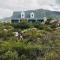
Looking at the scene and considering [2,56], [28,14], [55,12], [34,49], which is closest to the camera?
[2,56]

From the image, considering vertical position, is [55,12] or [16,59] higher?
[55,12]

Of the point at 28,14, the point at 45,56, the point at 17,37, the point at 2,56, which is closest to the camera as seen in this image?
the point at 2,56

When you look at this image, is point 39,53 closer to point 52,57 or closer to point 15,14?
point 52,57

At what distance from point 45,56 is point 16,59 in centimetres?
158

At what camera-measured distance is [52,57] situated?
1243 centimetres

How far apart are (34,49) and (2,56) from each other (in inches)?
89.4

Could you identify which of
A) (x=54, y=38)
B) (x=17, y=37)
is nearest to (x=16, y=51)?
(x=54, y=38)

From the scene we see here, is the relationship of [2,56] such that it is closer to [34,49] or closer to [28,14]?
[34,49]

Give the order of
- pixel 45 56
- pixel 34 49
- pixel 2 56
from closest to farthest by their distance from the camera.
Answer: pixel 2 56 < pixel 45 56 < pixel 34 49

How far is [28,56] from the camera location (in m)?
12.7

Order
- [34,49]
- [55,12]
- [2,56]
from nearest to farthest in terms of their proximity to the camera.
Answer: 1. [2,56]
2. [34,49]
3. [55,12]

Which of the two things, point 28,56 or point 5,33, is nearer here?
point 28,56

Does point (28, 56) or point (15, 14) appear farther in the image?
point (15, 14)

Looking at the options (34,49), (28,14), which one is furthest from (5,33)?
(28,14)
